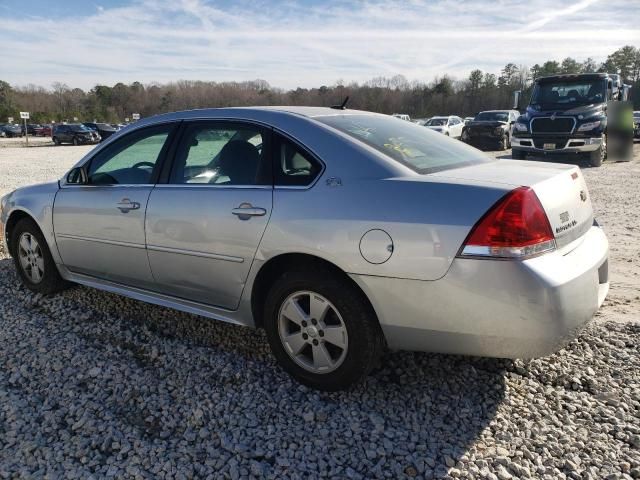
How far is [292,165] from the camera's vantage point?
9.76 feet

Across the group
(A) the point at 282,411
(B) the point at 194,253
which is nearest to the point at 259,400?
(A) the point at 282,411

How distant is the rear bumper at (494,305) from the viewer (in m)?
2.33

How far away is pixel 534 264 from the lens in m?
2.34

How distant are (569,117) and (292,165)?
13.5 meters

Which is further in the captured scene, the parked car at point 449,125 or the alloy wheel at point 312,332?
the parked car at point 449,125

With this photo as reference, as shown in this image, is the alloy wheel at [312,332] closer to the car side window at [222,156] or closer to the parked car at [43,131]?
the car side window at [222,156]

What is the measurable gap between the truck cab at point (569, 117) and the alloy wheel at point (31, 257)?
44.2ft

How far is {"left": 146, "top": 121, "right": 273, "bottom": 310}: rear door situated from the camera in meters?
3.03

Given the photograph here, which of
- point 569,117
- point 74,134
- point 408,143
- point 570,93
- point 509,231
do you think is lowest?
point 509,231

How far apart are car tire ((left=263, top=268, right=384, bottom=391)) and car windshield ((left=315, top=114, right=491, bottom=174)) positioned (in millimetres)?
767

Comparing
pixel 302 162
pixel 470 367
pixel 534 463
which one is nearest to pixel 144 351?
pixel 302 162

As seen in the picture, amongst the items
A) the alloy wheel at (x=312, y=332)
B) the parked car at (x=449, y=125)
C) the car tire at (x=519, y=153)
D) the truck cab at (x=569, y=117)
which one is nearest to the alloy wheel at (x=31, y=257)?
the alloy wheel at (x=312, y=332)

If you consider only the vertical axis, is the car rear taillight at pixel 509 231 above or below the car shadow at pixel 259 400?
above

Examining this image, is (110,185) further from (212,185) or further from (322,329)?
(322,329)
